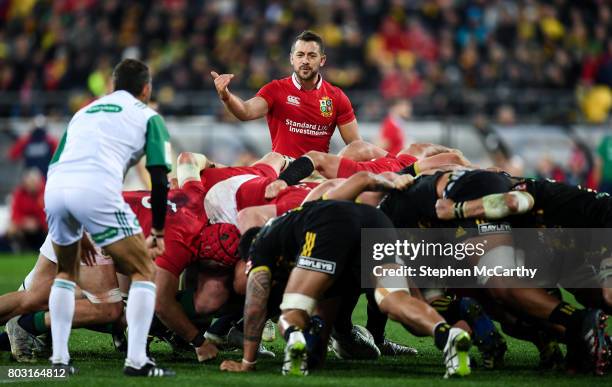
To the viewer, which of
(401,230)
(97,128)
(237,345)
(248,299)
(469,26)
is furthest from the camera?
(469,26)

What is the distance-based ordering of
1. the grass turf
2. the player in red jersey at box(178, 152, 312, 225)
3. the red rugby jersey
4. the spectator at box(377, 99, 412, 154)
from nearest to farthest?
the grass turf < the player in red jersey at box(178, 152, 312, 225) < the red rugby jersey < the spectator at box(377, 99, 412, 154)

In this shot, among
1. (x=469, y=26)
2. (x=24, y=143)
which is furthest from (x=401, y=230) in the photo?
(x=469, y=26)

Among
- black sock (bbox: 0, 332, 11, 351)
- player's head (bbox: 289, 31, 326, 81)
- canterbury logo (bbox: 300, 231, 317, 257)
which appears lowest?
black sock (bbox: 0, 332, 11, 351)

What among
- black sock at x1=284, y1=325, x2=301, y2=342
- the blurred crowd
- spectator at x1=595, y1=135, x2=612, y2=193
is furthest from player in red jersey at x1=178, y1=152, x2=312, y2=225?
the blurred crowd

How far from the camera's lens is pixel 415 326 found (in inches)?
262

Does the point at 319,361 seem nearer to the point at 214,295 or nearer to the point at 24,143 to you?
the point at 214,295

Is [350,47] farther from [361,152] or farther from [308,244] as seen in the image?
[308,244]

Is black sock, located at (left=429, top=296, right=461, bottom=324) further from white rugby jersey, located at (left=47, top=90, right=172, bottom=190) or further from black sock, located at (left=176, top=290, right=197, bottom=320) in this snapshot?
white rugby jersey, located at (left=47, top=90, right=172, bottom=190)

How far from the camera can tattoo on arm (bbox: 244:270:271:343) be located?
691 centimetres

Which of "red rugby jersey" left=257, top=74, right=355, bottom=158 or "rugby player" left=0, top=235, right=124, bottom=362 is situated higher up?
A: "red rugby jersey" left=257, top=74, right=355, bottom=158

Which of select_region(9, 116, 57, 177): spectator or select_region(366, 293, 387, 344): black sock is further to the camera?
select_region(9, 116, 57, 177): spectator

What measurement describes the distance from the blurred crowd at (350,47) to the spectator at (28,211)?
2.04m

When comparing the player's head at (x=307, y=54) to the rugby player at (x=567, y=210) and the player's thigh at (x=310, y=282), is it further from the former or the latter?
the player's thigh at (x=310, y=282)

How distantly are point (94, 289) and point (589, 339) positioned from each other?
3.43 metres
